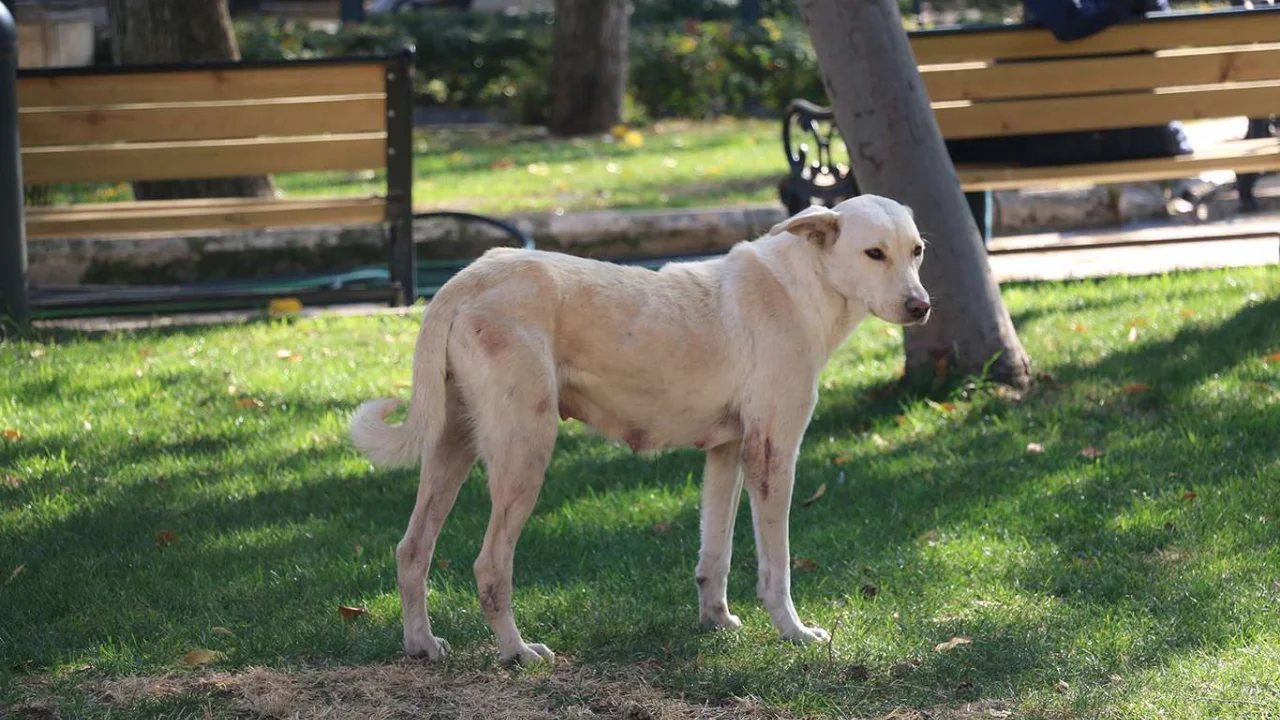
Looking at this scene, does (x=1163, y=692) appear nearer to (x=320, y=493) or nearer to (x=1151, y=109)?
(x=320, y=493)

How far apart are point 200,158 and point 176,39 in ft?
7.87

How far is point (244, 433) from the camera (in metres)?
6.73

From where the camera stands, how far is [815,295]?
15.0 feet

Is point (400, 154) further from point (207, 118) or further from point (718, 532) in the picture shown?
point (718, 532)

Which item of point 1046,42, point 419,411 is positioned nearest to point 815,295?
point 419,411

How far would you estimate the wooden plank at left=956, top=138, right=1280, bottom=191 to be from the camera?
8930 millimetres

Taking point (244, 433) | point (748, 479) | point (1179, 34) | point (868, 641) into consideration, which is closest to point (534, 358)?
point (748, 479)

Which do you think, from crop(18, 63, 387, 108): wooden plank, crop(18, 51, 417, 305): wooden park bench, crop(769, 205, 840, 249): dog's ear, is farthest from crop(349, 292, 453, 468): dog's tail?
crop(18, 63, 387, 108): wooden plank

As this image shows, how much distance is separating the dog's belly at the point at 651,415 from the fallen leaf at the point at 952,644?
89 cm

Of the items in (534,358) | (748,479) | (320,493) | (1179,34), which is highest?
(1179,34)

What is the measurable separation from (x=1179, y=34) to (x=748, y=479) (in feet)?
19.7

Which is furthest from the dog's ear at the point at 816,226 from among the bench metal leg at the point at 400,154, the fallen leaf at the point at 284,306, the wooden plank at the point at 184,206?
the fallen leaf at the point at 284,306

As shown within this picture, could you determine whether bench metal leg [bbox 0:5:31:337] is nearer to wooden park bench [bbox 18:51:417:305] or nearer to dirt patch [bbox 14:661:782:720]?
wooden park bench [bbox 18:51:417:305]

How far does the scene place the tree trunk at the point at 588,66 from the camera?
15.5 meters
